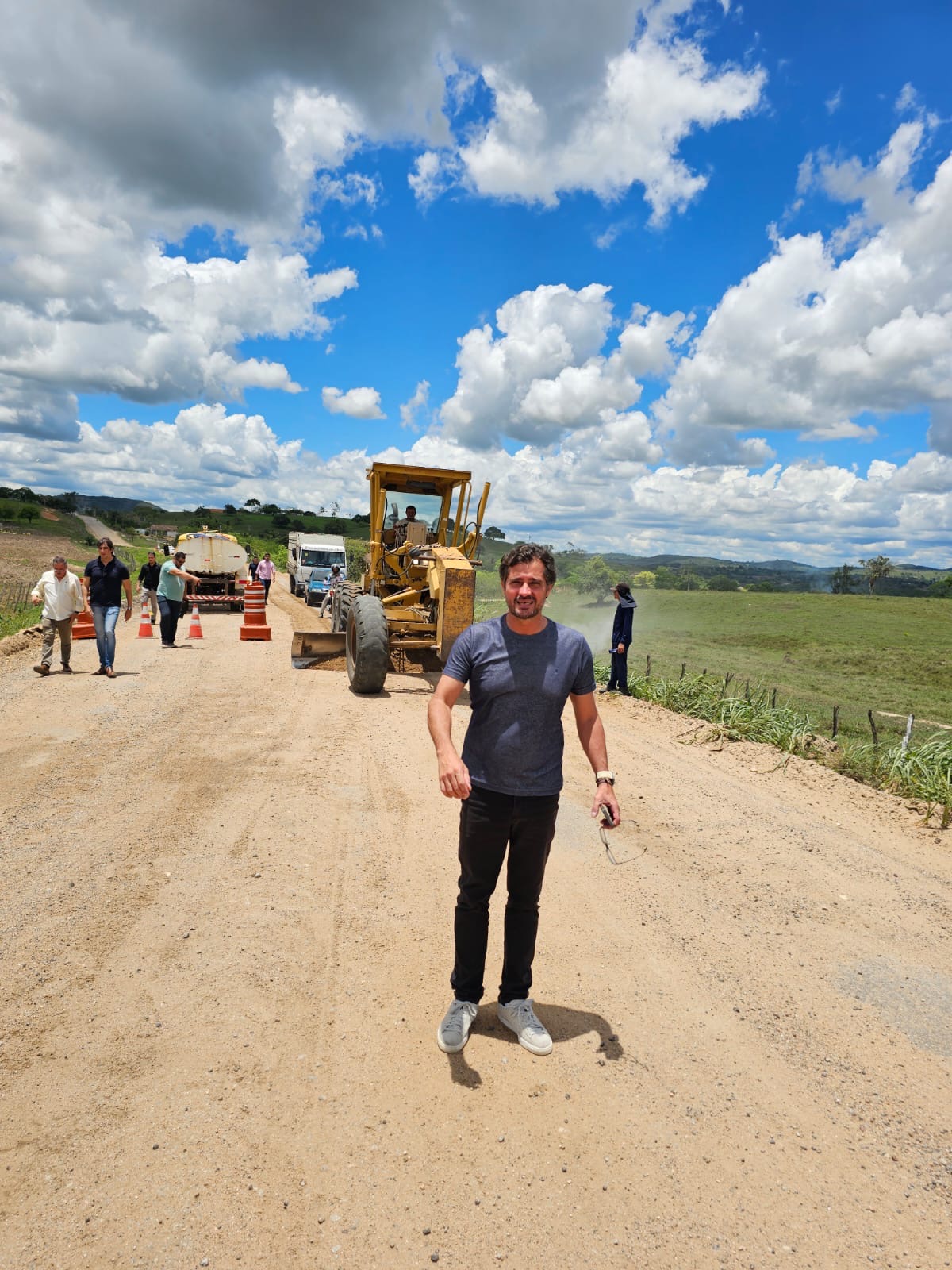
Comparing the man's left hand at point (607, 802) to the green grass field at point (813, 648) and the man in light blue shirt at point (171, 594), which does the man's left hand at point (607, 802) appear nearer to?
the green grass field at point (813, 648)

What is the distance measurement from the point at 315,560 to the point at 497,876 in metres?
27.0

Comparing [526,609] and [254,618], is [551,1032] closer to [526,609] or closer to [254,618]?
[526,609]

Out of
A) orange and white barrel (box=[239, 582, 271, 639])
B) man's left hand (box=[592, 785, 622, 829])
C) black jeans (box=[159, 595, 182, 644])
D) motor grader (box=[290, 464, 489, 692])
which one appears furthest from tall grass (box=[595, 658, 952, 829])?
black jeans (box=[159, 595, 182, 644])

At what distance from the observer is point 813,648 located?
2961 centimetres

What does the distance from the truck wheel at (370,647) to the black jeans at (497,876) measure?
6.33m

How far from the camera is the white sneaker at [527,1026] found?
10.0 ft

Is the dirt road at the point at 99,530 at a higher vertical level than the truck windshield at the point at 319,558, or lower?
higher

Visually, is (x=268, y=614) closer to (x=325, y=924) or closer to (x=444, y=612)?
(x=444, y=612)

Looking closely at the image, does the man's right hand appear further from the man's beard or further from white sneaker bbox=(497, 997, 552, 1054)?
white sneaker bbox=(497, 997, 552, 1054)

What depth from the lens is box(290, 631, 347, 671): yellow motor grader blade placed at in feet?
38.7

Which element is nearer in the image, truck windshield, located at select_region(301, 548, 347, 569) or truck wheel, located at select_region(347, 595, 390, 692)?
truck wheel, located at select_region(347, 595, 390, 692)

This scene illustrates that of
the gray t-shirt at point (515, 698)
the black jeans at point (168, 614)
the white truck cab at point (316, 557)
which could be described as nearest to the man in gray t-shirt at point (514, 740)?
the gray t-shirt at point (515, 698)

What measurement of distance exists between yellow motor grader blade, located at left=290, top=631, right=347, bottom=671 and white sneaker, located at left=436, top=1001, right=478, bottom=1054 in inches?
353

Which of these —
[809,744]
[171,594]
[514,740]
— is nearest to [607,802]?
[514,740]
